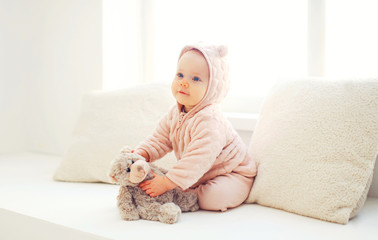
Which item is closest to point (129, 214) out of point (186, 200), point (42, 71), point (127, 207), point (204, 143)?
point (127, 207)

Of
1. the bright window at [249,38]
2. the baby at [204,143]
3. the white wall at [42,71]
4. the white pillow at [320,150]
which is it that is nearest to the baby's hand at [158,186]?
the baby at [204,143]

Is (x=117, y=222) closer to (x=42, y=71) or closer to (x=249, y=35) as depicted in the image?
(x=249, y=35)

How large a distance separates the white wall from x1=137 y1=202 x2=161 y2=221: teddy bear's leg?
992 mm

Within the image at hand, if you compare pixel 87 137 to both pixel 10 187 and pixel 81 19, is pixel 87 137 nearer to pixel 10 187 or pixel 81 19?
pixel 10 187

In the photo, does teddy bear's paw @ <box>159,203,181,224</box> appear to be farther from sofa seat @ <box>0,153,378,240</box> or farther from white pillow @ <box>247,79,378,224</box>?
white pillow @ <box>247,79,378,224</box>

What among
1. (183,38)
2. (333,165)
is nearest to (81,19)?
(183,38)

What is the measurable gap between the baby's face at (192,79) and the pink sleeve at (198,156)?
0.08 meters

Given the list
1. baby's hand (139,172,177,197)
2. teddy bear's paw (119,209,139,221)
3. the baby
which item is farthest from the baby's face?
teddy bear's paw (119,209,139,221)

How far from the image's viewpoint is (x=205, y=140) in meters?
1.20

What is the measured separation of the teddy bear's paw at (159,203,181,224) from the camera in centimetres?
114

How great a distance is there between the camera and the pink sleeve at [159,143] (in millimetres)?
1332

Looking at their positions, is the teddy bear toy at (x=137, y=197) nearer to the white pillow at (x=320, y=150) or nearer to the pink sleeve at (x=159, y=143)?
the pink sleeve at (x=159, y=143)

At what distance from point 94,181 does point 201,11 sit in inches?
33.8

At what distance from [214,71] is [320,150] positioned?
0.37m
